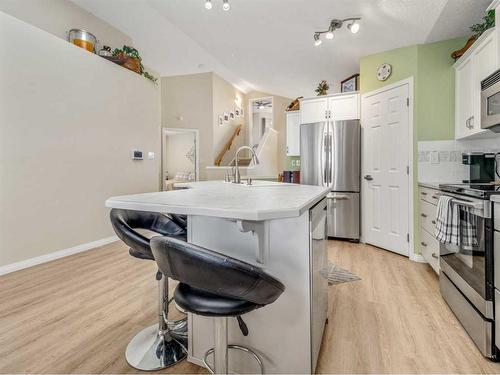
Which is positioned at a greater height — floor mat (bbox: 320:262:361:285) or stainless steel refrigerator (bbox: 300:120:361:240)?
stainless steel refrigerator (bbox: 300:120:361:240)

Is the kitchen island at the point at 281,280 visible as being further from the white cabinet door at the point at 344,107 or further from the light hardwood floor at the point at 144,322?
the white cabinet door at the point at 344,107

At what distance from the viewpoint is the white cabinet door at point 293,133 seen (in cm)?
497

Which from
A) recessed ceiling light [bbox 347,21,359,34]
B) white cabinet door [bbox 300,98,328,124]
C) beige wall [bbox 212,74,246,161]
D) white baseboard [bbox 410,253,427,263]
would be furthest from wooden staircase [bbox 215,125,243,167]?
white baseboard [bbox 410,253,427,263]

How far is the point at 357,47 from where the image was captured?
3.49 metres

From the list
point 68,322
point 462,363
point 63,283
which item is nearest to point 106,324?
point 68,322

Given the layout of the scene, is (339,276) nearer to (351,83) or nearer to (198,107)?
(351,83)

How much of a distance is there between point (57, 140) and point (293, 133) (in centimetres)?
363

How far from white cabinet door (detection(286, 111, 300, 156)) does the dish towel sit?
317 centimetres

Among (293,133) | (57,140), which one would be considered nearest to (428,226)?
(293,133)

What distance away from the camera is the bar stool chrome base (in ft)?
4.78

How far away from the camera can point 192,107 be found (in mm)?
7672

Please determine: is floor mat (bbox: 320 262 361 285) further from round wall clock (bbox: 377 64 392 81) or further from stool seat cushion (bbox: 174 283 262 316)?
round wall clock (bbox: 377 64 392 81)

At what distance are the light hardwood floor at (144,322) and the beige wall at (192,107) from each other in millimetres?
5163

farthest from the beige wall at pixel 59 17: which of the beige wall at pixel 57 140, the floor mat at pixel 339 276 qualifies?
the floor mat at pixel 339 276
